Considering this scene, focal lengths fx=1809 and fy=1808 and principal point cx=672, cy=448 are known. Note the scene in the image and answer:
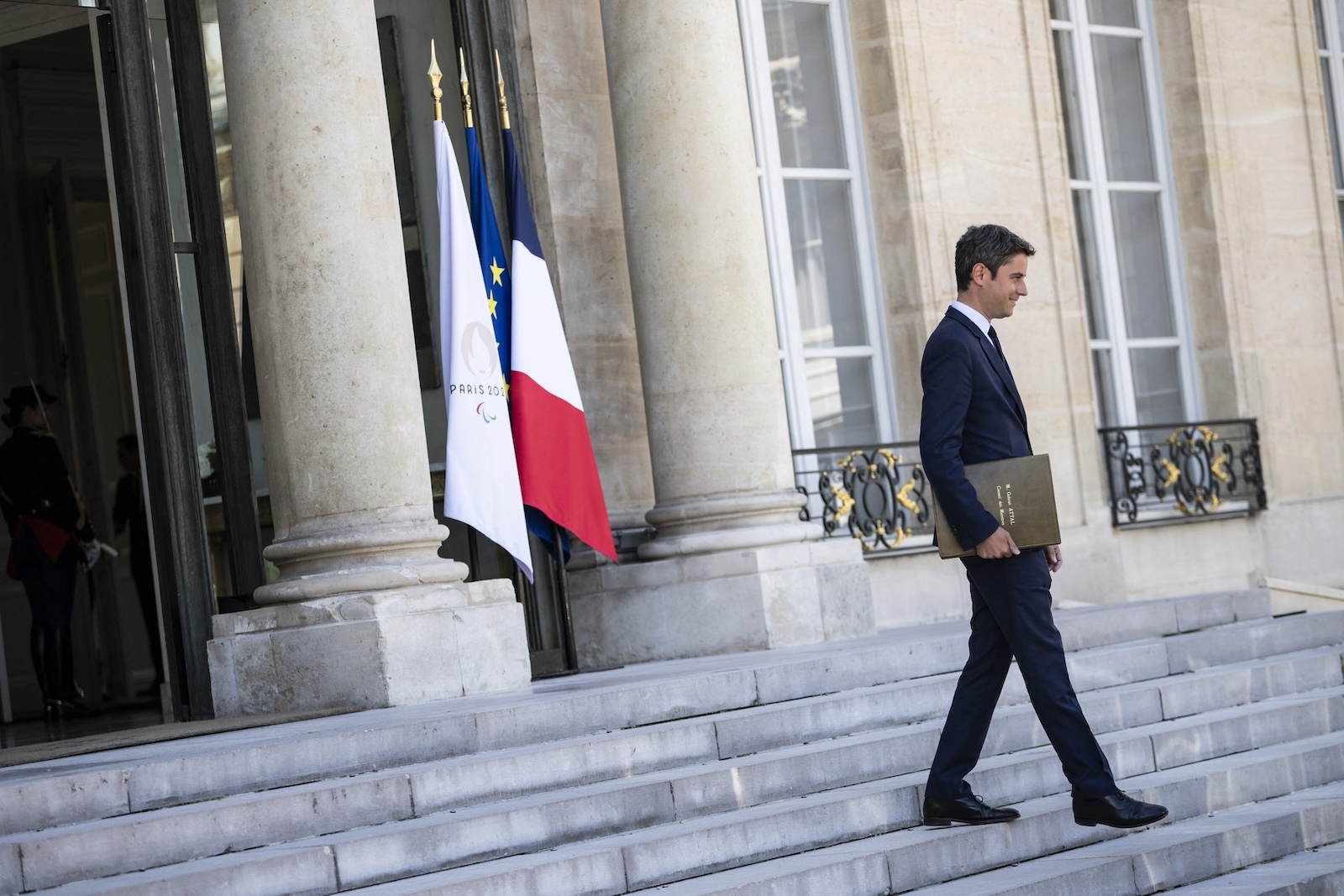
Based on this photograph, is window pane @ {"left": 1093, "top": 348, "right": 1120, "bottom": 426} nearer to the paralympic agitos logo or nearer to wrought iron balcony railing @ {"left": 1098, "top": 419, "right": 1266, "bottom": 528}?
wrought iron balcony railing @ {"left": 1098, "top": 419, "right": 1266, "bottom": 528}

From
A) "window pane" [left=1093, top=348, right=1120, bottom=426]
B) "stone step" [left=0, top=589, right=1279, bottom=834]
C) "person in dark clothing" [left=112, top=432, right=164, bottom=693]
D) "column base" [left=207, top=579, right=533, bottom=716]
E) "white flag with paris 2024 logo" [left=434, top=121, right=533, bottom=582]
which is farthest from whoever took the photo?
"window pane" [left=1093, top=348, right=1120, bottom=426]

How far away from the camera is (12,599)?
38.3 feet

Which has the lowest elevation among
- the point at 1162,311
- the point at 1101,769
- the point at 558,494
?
the point at 1101,769

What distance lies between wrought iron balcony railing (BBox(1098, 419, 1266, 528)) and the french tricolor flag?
4460mm

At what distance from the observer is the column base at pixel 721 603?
8.33 metres

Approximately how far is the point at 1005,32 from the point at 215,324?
5.68 meters

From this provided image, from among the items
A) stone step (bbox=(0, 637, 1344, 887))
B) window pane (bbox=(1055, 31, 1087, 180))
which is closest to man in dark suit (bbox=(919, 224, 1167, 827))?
stone step (bbox=(0, 637, 1344, 887))

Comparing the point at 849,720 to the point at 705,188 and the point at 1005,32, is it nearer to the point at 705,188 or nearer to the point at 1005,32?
the point at 705,188

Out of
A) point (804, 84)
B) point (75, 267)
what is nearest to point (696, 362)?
point (804, 84)

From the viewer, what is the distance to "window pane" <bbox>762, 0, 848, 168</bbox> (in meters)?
10.7

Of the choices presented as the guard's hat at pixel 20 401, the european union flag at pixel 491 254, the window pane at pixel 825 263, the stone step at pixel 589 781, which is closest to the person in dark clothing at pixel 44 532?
the guard's hat at pixel 20 401

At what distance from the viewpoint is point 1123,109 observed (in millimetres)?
12312

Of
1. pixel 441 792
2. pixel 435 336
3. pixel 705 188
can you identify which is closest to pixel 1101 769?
pixel 441 792

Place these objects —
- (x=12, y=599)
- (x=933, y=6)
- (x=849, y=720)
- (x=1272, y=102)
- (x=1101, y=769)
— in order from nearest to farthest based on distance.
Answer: (x=1101, y=769) < (x=849, y=720) < (x=933, y=6) < (x=12, y=599) < (x=1272, y=102)
